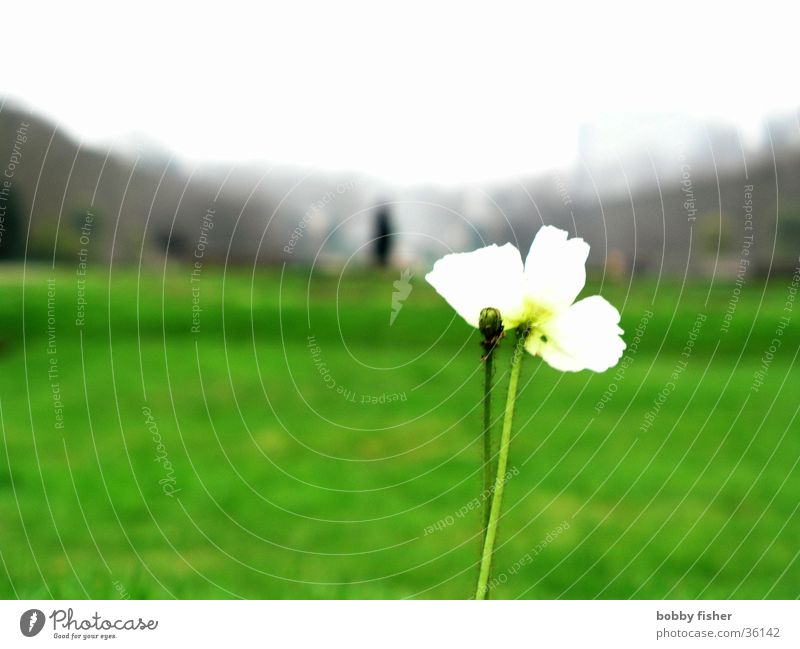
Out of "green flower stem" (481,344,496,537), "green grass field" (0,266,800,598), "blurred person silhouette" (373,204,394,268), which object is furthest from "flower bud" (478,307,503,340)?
"blurred person silhouette" (373,204,394,268)

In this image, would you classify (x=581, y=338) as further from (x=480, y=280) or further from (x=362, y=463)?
(x=362, y=463)

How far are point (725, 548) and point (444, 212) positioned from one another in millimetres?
1586

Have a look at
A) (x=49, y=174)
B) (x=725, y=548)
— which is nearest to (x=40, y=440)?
(x=49, y=174)

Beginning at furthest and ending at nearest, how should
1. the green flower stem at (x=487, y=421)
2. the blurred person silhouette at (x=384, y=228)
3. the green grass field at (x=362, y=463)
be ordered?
Result: the green grass field at (x=362, y=463) → the blurred person silhouette at (x=384, y=228) → the green flower stem at (x=487, y=421)

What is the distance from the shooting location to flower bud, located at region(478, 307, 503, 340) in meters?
0.62

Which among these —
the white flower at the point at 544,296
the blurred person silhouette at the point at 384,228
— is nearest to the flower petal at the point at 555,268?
the white flower at the point at 544,296

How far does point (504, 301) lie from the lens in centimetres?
66

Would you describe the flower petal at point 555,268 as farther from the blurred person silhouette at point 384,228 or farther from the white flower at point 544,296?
the blurred person silhouette at point 384,228

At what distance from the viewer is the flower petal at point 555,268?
0.65 metres

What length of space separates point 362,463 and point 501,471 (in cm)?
278

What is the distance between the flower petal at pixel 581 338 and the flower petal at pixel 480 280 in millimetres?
36
